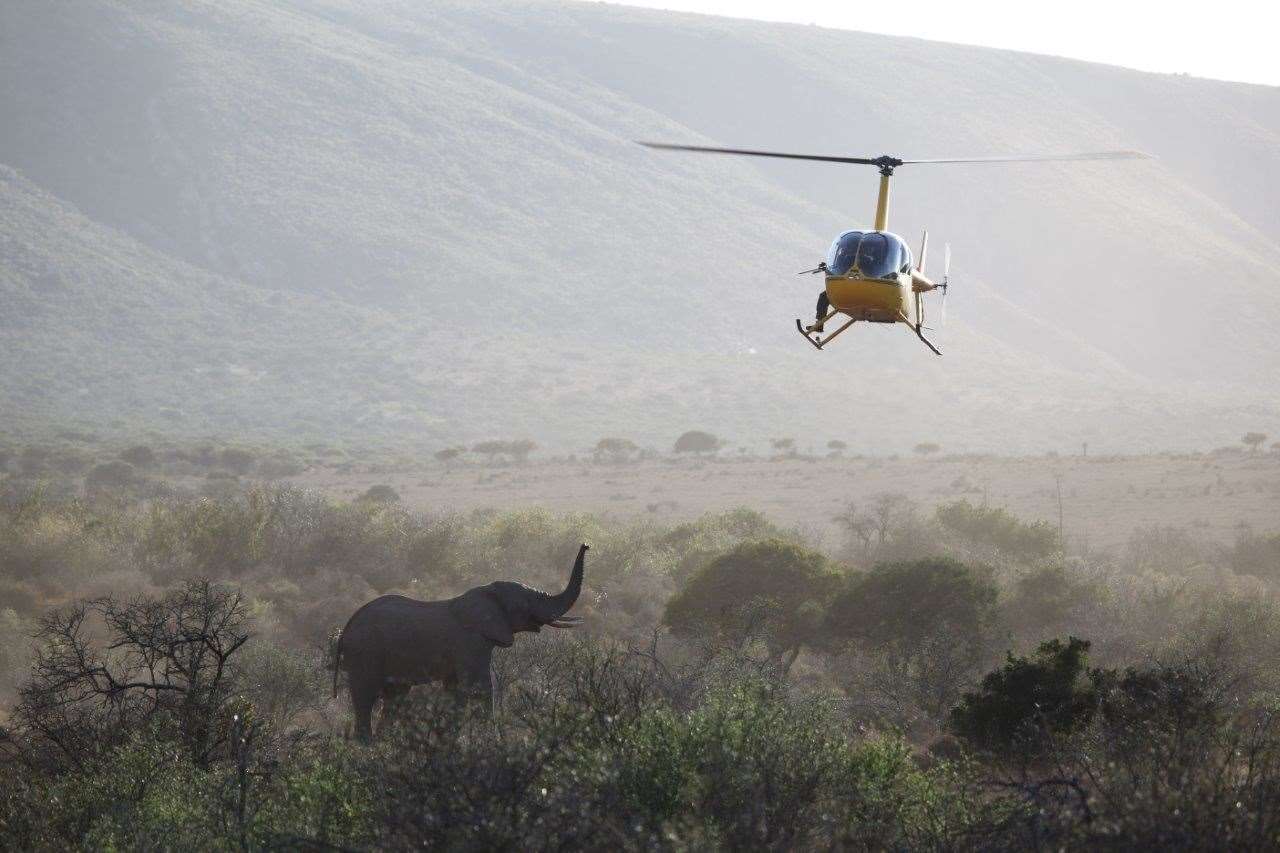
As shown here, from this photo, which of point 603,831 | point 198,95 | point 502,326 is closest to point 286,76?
point 198,95

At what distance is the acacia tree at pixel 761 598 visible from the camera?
23.1 meters

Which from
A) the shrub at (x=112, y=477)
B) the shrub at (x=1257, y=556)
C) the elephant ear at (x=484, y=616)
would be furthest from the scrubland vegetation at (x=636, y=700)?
the shrub at (x=112, y=477)

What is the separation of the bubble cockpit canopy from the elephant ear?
614cm

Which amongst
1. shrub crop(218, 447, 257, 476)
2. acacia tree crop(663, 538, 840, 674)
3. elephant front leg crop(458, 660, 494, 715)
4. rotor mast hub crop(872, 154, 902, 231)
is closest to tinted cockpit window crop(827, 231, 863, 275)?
rotor mast hub crop(872, 154, 902, 231)

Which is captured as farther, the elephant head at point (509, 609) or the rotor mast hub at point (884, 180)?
the rotor mast hub at point (884, 180)

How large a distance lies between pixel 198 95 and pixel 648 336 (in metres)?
57.5

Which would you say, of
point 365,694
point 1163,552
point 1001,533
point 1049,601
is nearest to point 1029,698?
point 365,694

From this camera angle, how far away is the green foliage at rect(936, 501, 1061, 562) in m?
35.7

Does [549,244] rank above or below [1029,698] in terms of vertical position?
above

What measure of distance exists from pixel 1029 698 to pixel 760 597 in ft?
29.8

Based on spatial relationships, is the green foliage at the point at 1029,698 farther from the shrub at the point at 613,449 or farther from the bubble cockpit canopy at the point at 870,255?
the shrub at the point at 613,449

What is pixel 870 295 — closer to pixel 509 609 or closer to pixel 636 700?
pixel 509 609

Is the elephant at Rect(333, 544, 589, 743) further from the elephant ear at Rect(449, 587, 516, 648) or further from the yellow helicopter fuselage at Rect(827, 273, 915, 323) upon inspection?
the yellow helicopter fuselage at Rect(827, 273, 915, 323)

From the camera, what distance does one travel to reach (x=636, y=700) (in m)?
11.1
